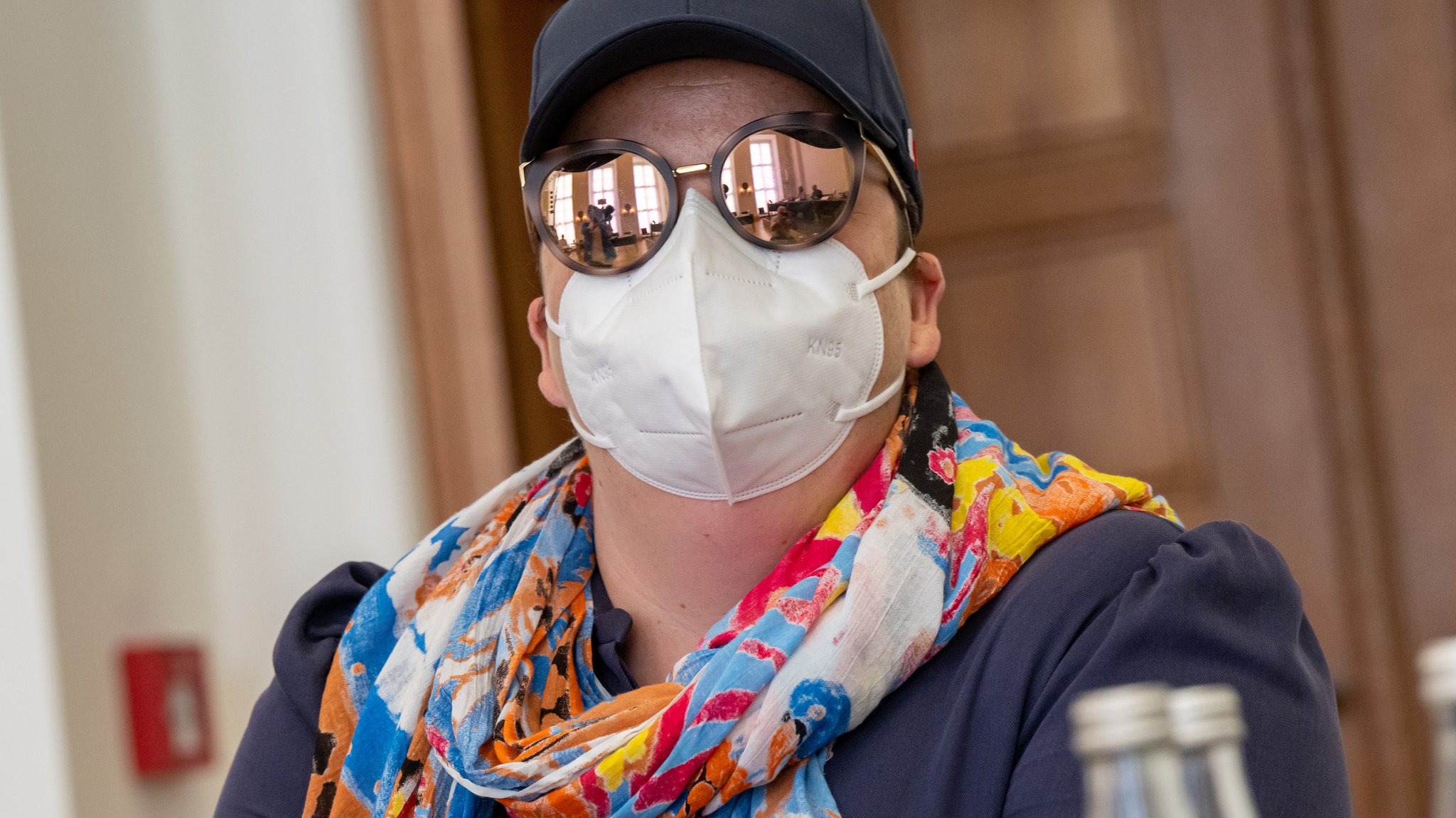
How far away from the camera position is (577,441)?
126cm

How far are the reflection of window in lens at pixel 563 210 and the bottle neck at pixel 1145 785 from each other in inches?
29.7

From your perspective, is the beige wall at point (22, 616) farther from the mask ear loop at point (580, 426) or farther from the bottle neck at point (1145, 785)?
the bottle neck at point (1145, 785)

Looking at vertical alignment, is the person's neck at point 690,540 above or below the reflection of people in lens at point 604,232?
below

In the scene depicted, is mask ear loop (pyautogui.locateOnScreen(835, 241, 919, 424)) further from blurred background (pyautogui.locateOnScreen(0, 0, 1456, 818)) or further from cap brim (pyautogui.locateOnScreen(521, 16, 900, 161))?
blurred background (pyautogui.locateOnScreen(0, 0, 1456, 818))

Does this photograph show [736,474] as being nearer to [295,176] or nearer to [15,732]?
[15,732]

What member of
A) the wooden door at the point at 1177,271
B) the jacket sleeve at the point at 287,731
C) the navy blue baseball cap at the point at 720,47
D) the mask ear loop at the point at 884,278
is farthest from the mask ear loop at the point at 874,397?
the wooden door at the point at 1177,271

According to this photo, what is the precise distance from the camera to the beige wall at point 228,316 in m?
1.69

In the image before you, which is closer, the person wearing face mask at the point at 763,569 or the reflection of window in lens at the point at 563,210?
the person wearing face mask at the point at 763,569

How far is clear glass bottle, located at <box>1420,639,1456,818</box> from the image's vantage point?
0.36m

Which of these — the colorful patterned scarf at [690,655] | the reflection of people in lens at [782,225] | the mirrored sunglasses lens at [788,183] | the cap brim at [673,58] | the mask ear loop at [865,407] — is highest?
the cap brim at [673,58]

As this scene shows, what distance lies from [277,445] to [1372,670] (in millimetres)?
1592

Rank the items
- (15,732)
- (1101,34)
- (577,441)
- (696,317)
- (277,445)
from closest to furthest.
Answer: (696,317) < (577,441) < (15,732) < (277,445) < (1101,34)

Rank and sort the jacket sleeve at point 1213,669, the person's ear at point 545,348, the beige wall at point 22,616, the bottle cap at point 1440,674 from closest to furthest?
1. the bottle cap at point 1440,674
2. the jacket sleeve at point 1213,669
3. the person's ear at point 545,348
4. the beige wall at point 22,616

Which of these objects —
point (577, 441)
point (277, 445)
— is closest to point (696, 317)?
point (577, 441)
